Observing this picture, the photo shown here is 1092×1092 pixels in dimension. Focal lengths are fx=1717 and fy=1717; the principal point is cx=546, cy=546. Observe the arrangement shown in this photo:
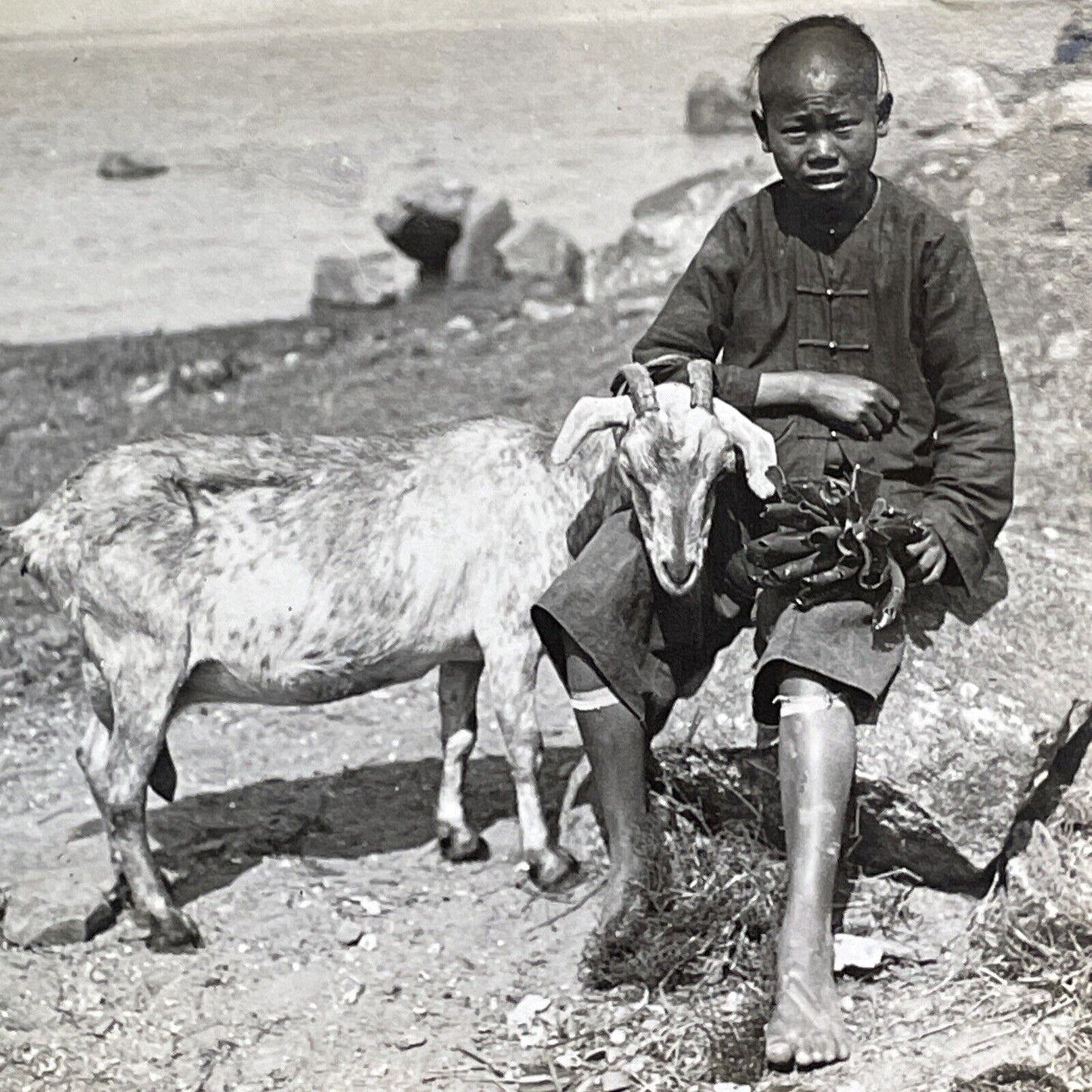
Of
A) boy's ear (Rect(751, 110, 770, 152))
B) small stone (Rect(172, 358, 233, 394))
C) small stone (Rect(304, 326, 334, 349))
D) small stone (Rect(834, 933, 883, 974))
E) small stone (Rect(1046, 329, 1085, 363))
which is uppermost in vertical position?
boy's ear (Rect(751, 110, 770, 152))

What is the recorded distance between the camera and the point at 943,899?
4.26 meters

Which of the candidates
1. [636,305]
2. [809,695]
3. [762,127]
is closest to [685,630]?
[809,695]

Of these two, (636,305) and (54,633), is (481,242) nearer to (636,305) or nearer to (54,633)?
(636,305)

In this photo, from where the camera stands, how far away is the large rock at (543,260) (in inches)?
329

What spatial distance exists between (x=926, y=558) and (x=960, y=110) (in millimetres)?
2275

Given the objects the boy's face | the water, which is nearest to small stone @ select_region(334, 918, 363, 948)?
the boy's face

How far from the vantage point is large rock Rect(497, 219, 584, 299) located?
8367mm

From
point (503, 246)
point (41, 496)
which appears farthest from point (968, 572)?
point (503, 246)

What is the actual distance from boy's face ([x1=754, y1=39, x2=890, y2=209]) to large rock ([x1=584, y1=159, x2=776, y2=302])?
143 inches

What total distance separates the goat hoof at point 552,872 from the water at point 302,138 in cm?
268

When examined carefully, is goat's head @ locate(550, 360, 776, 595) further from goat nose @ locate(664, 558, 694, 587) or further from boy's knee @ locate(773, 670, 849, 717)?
boy's knee @ locate(773, 670, 849, 717)

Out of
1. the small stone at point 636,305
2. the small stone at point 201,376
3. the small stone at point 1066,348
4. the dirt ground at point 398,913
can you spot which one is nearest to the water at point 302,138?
the small stone at point 201,376

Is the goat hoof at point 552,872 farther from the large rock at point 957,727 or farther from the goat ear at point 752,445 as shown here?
the goat ear at point 752,445

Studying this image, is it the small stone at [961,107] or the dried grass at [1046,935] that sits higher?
the small stone at [961,107]
